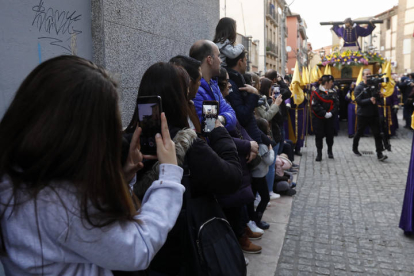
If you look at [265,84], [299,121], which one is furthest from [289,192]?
[299,121]

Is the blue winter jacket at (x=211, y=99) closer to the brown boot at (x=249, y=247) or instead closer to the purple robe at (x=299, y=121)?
the brown boot at (x=249, y=247)

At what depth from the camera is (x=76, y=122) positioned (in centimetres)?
103

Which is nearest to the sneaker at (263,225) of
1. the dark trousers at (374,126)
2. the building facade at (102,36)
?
the building facade at (102,36)

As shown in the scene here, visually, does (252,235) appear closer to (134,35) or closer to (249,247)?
(249,247)

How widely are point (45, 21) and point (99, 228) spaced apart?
2.30 meters

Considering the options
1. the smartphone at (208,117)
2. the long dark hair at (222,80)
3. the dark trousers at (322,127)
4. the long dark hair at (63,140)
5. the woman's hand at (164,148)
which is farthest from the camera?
the dark trousers at (322,127)

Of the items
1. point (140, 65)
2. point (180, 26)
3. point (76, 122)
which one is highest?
point (180, 26)

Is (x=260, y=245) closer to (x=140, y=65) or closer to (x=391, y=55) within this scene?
(x=140, y=65)

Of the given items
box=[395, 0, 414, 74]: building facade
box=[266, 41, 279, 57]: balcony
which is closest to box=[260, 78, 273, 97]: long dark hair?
box=[266, 41, 279, 57]: balcony

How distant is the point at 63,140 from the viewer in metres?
1.01

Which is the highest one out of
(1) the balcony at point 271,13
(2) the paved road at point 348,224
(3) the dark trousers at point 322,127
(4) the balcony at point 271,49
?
(1) the balcony at point 271,13

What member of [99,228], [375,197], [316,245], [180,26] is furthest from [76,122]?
[375,197]

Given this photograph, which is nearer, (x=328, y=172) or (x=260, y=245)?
(x=260, y=245)

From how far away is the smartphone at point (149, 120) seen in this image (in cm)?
142
